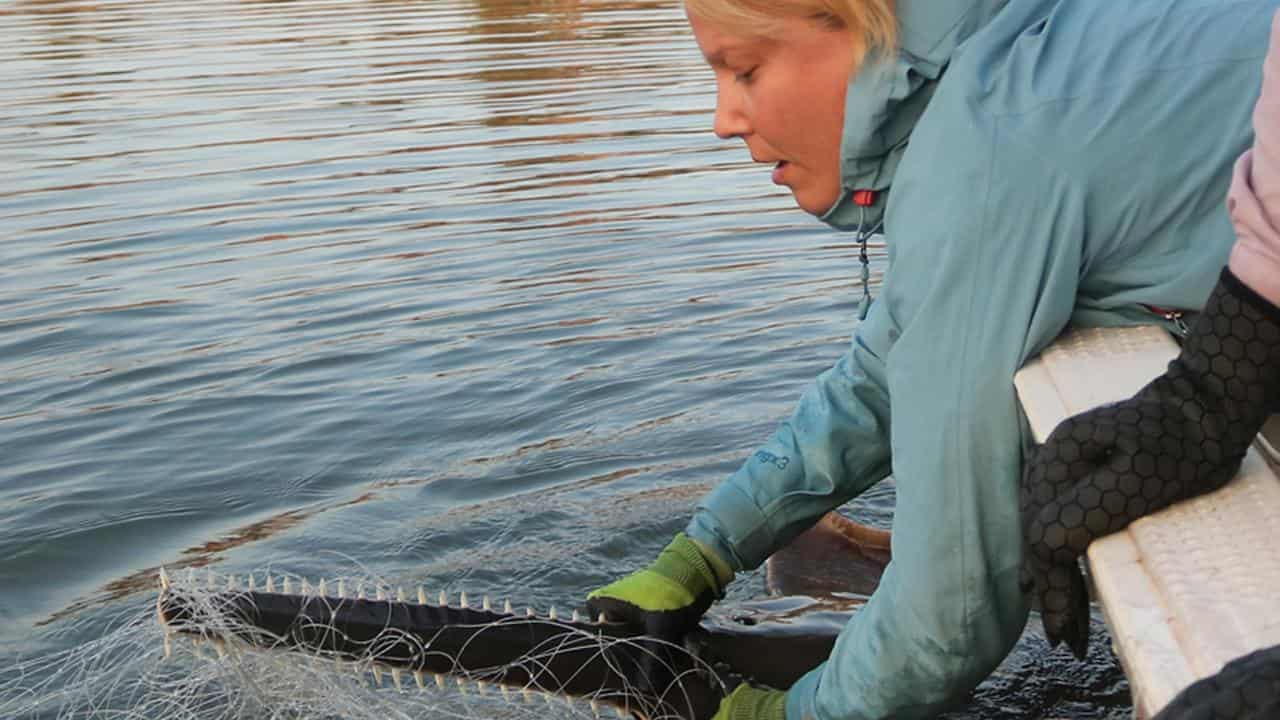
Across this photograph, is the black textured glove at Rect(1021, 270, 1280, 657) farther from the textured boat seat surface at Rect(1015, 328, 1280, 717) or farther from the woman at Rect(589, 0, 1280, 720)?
the woman at Rect(589, 0, 1280, 720)

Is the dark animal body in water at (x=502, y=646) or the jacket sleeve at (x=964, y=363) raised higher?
the jacket sleeve at (x=964, y=363)

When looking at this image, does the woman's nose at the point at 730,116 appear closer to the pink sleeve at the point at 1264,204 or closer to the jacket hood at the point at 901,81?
the jacket hood at the point at 901,81

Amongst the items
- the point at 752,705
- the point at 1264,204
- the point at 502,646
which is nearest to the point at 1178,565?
the point at 1264,204

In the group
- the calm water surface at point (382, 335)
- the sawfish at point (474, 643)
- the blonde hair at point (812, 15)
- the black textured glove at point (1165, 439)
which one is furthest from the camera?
the calm water surface at point (382, 335)

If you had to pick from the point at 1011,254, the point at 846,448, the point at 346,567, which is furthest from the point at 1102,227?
the point at 346,567

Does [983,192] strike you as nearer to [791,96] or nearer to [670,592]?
[791,96]

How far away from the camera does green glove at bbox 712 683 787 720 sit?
10.6 feet

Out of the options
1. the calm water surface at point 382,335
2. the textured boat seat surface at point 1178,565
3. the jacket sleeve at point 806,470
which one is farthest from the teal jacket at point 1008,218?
the calm water surface at point 382,335

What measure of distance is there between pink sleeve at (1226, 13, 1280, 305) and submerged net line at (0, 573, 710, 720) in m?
1.82

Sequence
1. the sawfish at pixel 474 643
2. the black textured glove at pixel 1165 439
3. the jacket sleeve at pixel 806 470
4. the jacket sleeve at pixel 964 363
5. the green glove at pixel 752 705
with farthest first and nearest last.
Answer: the jacket sleeve at pixel 806 470
the sawfish at pixel 474 643
the green glove at pixel 752 705
the jacket sleeve at pixel 964 363
the black textured glove at pixel 1165 439

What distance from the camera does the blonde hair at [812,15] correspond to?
8.21 ft

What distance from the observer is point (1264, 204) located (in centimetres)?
197

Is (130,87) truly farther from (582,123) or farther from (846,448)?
(846,448)

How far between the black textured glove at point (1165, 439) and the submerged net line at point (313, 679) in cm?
155
